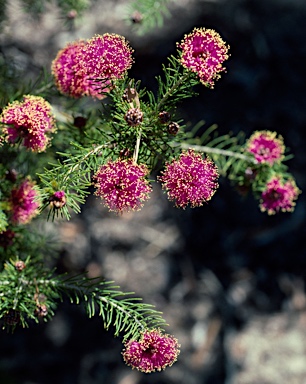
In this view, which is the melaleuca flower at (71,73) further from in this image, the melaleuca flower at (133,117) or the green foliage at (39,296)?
the green foliage at (39,296)

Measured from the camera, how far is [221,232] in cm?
370

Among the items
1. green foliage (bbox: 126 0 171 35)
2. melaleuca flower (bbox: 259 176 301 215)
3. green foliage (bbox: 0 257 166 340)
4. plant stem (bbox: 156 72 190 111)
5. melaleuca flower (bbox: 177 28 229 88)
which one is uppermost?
green foliage (bbox: 126 0 171 35)

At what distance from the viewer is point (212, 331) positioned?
3.52m

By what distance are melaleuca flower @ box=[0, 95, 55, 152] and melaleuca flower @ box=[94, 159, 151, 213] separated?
284 millimetres

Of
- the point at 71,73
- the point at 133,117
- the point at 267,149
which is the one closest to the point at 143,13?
the point at 71,73

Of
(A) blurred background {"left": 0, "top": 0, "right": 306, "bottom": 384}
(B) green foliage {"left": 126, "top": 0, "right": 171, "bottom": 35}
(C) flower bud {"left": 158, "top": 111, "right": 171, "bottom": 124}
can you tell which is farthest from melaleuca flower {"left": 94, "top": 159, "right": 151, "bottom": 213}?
(A) blurred background {"left": 0, "top": 0, "right": 306, "bottom": 384}

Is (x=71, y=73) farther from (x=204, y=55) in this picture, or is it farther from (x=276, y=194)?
(x=276, y=194)

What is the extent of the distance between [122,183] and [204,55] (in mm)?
472

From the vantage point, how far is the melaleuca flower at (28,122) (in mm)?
1588

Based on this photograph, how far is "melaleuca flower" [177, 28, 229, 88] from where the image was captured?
151 centimetres

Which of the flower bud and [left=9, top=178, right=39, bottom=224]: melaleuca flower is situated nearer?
the flower bud

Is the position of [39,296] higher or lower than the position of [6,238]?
lower

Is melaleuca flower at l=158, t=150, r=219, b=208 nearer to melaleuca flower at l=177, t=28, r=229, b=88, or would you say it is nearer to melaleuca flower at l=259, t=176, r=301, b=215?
melaleuca flower at l=177, t=28, r=229, b=88

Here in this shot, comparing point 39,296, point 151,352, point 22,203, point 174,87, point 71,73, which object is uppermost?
point 71,73
